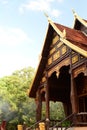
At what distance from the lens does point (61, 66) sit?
15.1 metres

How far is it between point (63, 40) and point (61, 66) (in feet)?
5.35

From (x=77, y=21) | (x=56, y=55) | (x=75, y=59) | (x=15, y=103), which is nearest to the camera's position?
(x=75, y=59)

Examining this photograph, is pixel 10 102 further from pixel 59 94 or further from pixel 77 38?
Answer: pixel 77 38

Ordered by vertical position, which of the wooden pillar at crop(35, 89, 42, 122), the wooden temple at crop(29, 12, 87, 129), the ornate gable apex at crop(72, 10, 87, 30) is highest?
the ornate gable apex at crop(72, 10, 87, 30)

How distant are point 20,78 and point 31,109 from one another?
516cm

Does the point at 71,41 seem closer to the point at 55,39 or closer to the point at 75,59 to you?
the point at 75,59

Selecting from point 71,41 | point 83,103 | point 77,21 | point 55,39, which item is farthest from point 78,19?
point 83,103

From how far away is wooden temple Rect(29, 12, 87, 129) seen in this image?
14203 millimetres

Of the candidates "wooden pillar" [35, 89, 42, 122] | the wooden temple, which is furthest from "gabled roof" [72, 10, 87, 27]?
"wooden pillar" [35, 89, 42, 122]

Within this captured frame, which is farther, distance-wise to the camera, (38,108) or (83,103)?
(38,108)

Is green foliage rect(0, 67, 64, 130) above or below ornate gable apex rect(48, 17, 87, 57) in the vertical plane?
below

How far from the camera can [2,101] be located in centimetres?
3172

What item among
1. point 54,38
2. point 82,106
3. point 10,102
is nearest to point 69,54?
point 54,38

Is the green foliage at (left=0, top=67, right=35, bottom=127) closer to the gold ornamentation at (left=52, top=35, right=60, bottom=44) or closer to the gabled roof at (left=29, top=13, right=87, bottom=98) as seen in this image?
the gabled roof at (left=29, top=13, right=87, bottom=98)
